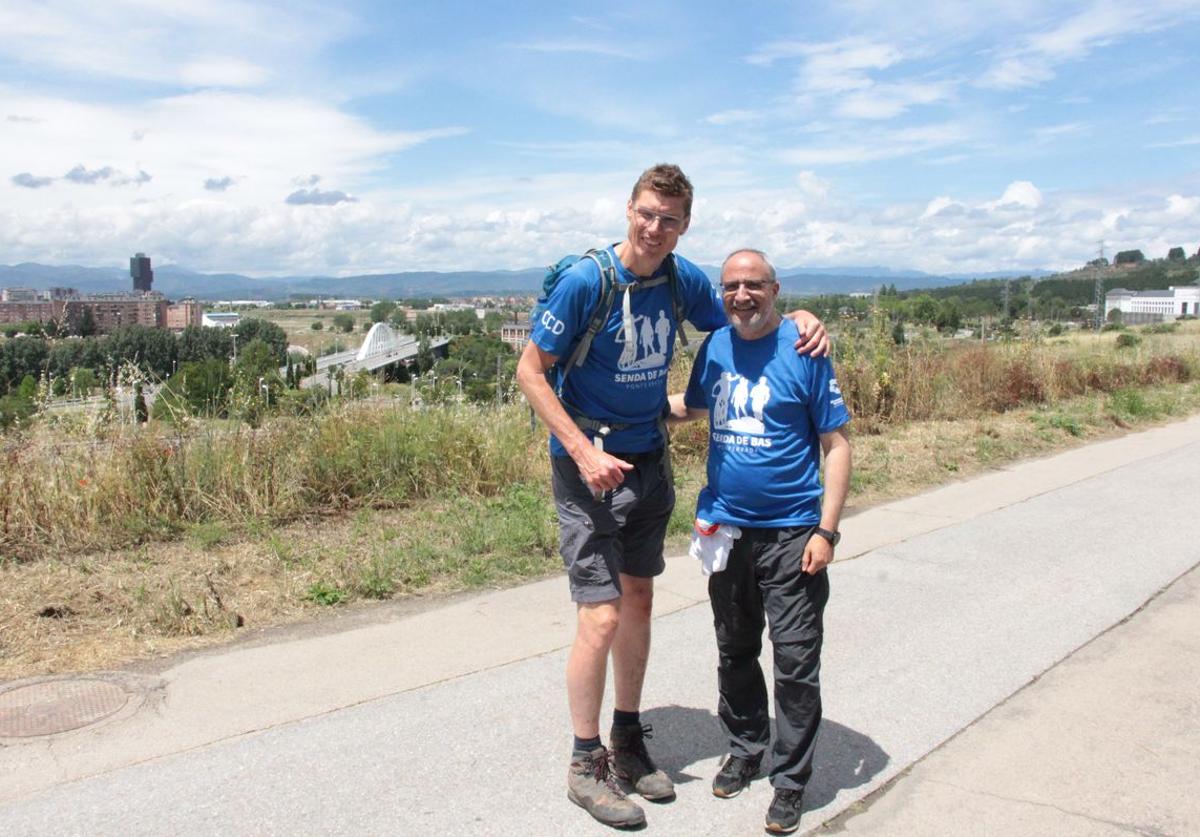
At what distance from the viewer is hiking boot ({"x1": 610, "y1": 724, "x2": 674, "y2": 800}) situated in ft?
10.9

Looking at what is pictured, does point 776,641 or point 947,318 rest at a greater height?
point 947,318

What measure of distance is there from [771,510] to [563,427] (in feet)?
2.49

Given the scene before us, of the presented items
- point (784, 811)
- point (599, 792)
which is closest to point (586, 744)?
point (599, 792)

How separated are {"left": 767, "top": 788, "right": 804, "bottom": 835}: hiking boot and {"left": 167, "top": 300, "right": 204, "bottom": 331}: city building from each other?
1182 cm

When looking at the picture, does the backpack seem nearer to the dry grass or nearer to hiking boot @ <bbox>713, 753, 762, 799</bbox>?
hiking boot @ <bbox>713, 753, 762, 799</bbox>

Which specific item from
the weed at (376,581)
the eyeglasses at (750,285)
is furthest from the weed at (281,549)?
the eyeglasses at (750,285)

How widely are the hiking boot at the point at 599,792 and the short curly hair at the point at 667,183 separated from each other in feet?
6.01

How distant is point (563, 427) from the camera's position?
124 inches

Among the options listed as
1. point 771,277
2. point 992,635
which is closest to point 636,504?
point 771,277

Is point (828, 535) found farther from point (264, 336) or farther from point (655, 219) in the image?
point (264, 336)

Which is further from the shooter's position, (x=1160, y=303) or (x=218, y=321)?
(x=1160, y=303)

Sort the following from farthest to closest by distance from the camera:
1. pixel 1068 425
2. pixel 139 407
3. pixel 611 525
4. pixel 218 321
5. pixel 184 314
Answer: pixel 218 321
pixel 184 314
pixel 1068 425
pixel 139 407
pixel 611 525

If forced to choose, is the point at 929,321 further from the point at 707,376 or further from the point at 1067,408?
the point at 707,376

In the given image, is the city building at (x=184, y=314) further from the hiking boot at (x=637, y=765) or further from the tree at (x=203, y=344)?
the hiking boot at (x=637, y=765)
